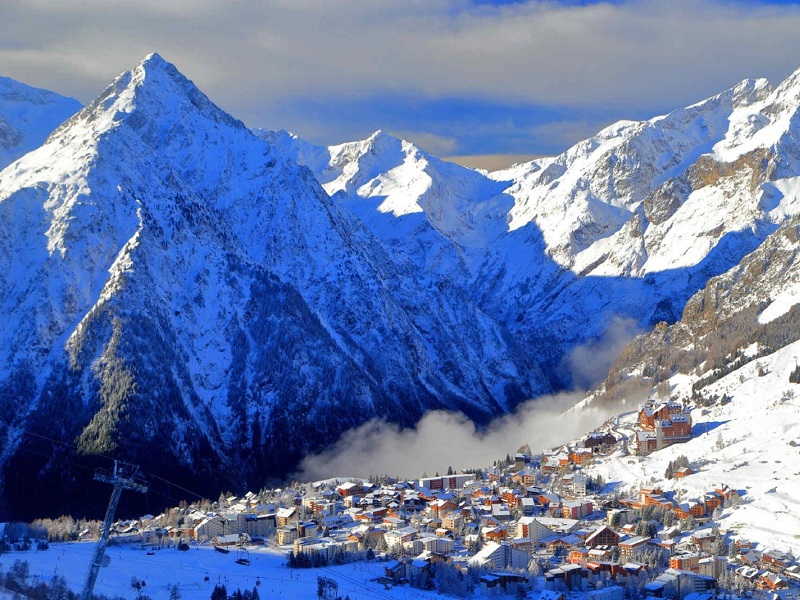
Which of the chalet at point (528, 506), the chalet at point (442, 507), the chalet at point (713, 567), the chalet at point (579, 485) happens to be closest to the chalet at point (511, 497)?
the chalet at point (528, 506)

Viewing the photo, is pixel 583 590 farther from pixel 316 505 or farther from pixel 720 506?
pixel 316 505

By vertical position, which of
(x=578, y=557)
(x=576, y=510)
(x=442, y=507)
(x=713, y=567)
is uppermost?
(x=442, y=507)

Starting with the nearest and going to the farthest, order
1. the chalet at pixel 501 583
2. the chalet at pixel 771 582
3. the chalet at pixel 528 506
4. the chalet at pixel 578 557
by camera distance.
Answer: the chalet at pixel 771 582 < the chalet at pixel 501 583 < the chalet at pixel 578 557 < the chalet at pixel 528 506

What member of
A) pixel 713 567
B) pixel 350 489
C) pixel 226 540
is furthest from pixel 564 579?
pixel 350 489

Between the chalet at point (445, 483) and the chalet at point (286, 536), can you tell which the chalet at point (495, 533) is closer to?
the chalet at point (286, 536)

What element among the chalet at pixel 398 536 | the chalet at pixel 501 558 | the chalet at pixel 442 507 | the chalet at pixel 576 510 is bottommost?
the chalet at pixel 501 558

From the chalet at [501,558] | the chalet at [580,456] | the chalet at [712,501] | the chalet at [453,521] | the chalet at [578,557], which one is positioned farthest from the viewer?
the chalet at [580,456]

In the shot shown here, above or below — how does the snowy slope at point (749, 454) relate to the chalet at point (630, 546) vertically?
above

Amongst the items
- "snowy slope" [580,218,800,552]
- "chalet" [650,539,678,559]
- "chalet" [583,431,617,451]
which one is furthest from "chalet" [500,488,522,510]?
"chalet" [583,431,617,451]

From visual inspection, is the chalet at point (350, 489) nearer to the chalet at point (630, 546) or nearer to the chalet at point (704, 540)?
the chalet at point (630, 546)

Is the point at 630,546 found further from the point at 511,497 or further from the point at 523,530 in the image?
the point at 511,497

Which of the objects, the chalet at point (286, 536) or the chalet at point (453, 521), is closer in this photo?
the chalet at point (286, 536)
